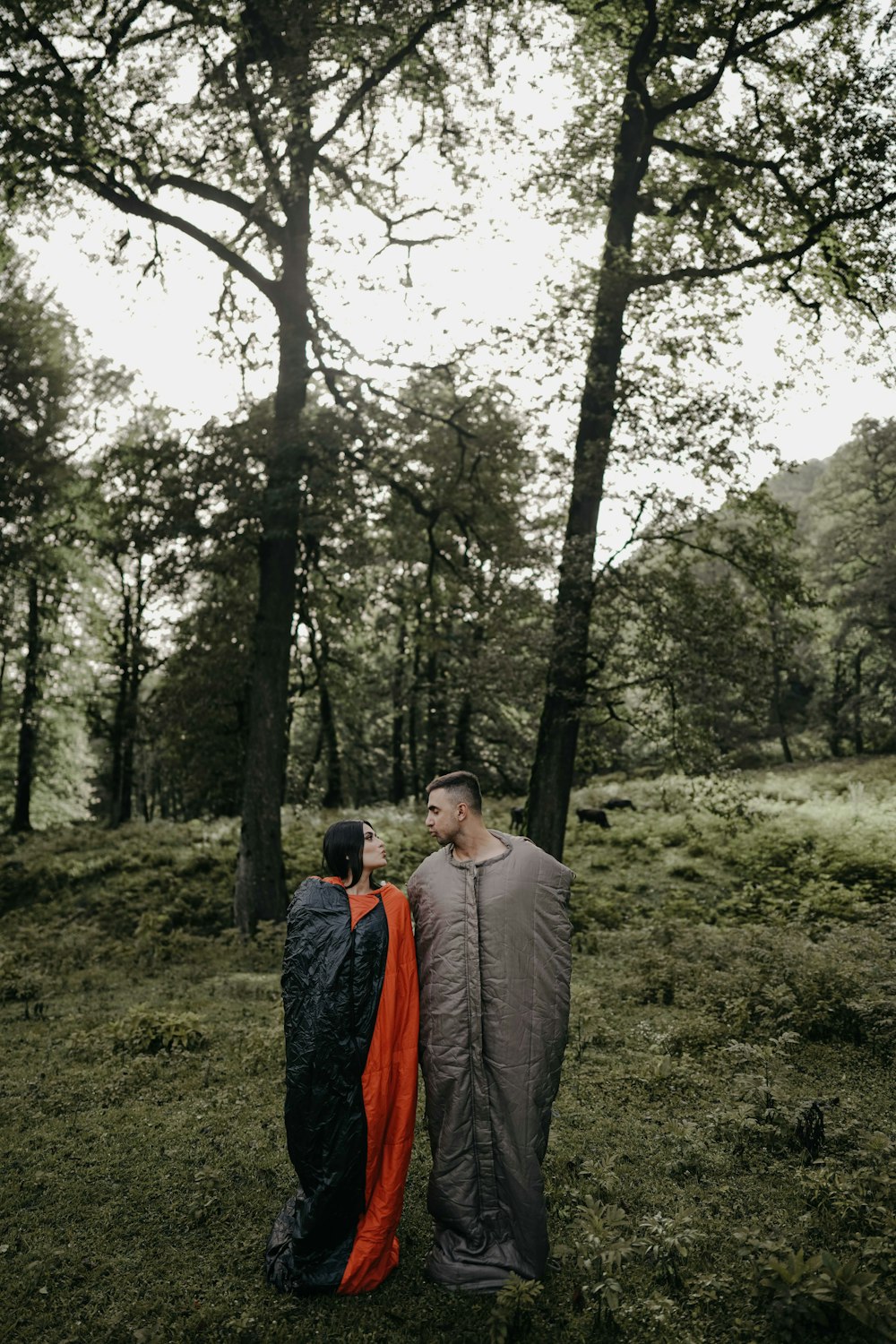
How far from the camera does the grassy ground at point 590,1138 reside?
3.76 m

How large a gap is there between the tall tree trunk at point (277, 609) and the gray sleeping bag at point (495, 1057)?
8.90 metres

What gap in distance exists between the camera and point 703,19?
11227 mm

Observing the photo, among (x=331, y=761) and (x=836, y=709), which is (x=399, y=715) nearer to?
(x=331, y=761)

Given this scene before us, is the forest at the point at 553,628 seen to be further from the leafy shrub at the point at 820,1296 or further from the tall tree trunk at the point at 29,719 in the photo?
the tall tree trunk at the point at 29,719

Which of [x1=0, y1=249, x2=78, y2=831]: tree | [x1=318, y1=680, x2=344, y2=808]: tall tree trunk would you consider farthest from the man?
[x1=318, y1=680, x2=344, y2=808]: tall tree trunk

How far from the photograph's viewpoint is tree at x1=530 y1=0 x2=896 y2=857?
427 inches

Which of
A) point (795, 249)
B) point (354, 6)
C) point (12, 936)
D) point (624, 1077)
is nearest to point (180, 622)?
point (12, 936)

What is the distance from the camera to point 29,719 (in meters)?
24.9

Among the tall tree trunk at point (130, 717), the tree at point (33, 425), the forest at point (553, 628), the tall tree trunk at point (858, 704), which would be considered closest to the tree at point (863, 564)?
the tall tree trunk at point (858, 704)

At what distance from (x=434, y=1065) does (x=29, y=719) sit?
78.5 ft

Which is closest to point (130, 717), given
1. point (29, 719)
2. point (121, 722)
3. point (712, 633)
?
point (121, 722)

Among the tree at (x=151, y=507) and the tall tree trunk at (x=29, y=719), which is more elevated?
the tree at (x=151, y=507)

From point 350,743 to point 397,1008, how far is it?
101ft

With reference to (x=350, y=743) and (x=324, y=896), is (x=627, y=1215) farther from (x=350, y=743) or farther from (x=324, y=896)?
(x=350, y=743)
